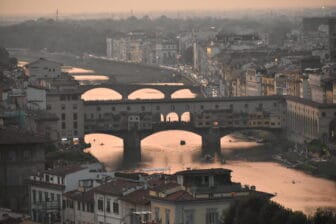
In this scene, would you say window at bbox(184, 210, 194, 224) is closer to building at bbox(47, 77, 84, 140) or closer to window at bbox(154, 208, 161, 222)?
window at bbox(154, 208, 161, 222)

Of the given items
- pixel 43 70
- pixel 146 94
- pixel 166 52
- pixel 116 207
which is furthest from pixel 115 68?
pixel 116 207

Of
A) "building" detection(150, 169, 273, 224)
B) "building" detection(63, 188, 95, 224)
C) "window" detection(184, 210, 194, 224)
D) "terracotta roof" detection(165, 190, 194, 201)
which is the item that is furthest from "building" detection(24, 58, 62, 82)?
"window" detection(184, 210, 194, 224)

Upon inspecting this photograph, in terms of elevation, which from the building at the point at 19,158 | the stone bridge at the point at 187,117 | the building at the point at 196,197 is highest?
the building at the point at 196,197

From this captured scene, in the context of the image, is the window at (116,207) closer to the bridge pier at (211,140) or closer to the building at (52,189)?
the building at (52,189)

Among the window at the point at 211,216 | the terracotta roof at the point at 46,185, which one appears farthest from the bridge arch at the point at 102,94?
the window at the point at 211,216

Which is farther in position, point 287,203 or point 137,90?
point 137,90

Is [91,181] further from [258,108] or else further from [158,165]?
[258,108]

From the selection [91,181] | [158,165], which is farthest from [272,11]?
[91,181]
